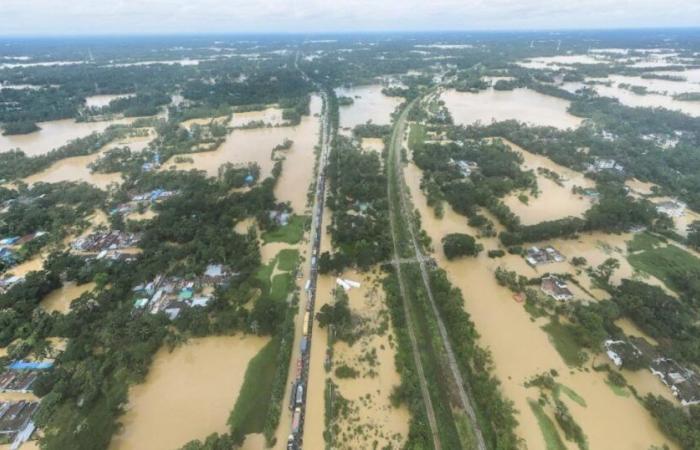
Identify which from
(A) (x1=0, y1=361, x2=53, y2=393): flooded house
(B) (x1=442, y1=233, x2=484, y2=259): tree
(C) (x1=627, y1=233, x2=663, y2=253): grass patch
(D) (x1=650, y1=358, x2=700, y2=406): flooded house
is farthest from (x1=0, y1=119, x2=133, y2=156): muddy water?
(C) (x1=627, y1=233, x2=663, y2=253): grass patch

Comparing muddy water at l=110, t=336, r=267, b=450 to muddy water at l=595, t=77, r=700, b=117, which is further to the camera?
muddy water at l=595, t=77, r=700, b=117

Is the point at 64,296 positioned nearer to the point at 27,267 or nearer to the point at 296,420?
the point at 27,267

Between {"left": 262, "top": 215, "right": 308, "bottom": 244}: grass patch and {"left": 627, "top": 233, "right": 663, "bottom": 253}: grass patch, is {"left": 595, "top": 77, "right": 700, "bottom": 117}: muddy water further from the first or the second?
{"left": 262, "top": 215, "right": 308, "bottom": 244}: grass patch

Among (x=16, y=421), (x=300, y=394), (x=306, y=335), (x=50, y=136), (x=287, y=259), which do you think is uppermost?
(x=50, y=136)

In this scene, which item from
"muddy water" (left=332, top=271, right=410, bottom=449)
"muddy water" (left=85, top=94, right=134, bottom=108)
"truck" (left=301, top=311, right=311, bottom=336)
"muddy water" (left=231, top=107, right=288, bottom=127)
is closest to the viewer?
"muddy water" (left=332, top=271, right=410, bottom=449)

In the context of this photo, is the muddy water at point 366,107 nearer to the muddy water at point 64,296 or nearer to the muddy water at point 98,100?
the muddy water at point 64,296

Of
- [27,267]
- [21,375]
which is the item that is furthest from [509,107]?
[21,375]

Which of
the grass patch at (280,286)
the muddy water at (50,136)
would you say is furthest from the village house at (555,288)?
the muddy water at (50,136)
